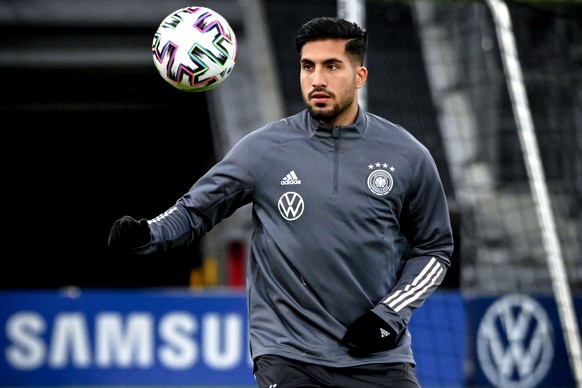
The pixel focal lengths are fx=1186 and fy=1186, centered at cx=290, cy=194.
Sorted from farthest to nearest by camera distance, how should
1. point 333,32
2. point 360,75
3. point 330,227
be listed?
point 360,75, point 333,32, point 330,227

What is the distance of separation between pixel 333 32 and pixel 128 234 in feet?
3.54

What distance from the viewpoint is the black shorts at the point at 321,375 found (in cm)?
418

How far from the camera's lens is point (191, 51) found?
474 cm

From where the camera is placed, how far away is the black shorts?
13.7 ft

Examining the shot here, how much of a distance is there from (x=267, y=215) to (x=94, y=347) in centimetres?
819

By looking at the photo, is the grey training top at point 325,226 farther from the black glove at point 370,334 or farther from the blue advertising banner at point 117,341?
the blue advertising banner at point 117,341

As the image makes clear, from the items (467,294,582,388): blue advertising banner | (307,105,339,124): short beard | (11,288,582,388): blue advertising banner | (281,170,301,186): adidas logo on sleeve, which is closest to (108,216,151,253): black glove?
(281,170,301,186): adidas logo on sleeve

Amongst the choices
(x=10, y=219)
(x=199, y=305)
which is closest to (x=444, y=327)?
(x=199, y=305)

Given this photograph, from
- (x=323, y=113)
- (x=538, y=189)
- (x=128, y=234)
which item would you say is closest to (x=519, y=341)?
(x=538, y=189)

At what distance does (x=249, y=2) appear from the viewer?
17.1 metres

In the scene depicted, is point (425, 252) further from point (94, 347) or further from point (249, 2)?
point (249, 2)

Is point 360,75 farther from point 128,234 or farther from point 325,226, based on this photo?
point 128,234

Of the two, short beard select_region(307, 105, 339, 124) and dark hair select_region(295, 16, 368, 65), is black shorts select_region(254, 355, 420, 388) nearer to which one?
short beard select_region(307, 105, 339, 124)

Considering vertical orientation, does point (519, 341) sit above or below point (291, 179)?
below
